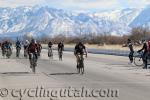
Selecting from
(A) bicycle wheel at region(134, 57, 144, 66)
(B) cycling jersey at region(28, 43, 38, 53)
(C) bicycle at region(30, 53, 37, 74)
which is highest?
(B) cycling jersey at region(28, 43, 38, 53)

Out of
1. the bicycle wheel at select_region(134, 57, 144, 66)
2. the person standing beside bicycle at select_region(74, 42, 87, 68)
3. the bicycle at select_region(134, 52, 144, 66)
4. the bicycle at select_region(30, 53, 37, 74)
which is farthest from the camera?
the bicycle wheel at select_region(134, 57, 144, 66)

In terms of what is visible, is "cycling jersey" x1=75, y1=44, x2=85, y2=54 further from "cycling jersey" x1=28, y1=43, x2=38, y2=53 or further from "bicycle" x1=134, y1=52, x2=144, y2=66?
"bicycle" x1=134, y1=52, x2=144, y2=66

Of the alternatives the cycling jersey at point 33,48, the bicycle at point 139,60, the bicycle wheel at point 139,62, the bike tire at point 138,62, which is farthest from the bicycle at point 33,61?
the bicycle wheel at point 139,62

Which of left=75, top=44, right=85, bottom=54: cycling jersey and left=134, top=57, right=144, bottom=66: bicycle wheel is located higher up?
left=75, top=44, right=85, bottom=54: cycling jersey

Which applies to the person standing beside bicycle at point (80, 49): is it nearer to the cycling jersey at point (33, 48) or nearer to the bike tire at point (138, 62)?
the cycling jersey at point (33, 48)

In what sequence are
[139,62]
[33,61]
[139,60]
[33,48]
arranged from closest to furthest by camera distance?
[33,48], [33,61], [139,60], [139,62]

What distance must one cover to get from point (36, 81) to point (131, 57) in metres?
17.5

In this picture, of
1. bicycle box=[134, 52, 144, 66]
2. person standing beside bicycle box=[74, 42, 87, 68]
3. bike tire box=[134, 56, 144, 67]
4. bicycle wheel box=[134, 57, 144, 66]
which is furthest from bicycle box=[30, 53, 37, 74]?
bicycle wheel box=[134, 57, 144, 66]

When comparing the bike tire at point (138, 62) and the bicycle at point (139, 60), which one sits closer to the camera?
the bicycle at point (139, 60)

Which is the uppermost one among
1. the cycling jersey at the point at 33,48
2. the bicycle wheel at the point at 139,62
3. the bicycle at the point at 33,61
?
the cycling jersey at the point at 33,48

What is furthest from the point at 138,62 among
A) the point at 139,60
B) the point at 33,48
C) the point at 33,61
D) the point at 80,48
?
Result: the point at 80,48

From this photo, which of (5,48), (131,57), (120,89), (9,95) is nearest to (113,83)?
(120,89)

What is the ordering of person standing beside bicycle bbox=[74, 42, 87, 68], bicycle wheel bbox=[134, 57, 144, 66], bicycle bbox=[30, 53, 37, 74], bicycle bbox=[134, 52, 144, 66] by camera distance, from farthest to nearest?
1. bicycle wheel bbox=[134, 57, 144, 66]
2. bicycle bbox=[134, 52, 144, 66]
3. bicycle bbox=[30, 53, 37, 74]
4. person standing beside bicycle bbox=[74, 42, 87, 68]

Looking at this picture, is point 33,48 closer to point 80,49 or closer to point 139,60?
point 80,49
